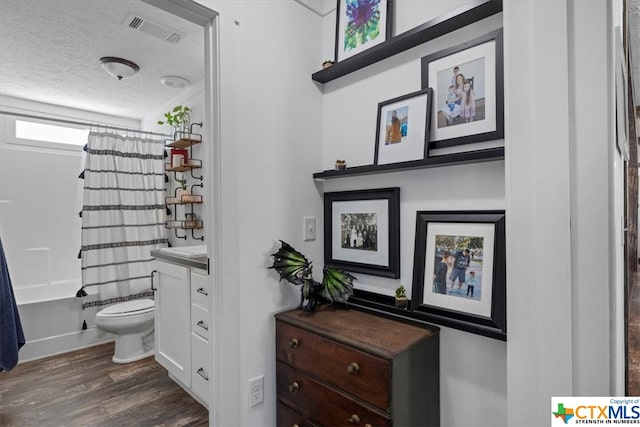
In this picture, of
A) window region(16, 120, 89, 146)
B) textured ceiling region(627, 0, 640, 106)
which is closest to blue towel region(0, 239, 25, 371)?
window region(16, 120, 89, 146)

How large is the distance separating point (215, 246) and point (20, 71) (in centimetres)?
269

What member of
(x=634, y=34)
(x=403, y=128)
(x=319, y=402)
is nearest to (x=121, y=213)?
(x=319, y=402)

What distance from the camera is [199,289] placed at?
2021 mm

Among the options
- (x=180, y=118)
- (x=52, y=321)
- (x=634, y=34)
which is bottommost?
(x=52, y=321)

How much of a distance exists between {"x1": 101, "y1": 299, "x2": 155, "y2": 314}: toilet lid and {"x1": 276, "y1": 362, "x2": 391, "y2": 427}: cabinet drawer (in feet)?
6.43

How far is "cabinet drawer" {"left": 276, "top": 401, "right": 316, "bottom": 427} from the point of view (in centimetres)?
139

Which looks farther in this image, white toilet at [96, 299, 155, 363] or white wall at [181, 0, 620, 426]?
white toilet at [96, 299, 155, 363]

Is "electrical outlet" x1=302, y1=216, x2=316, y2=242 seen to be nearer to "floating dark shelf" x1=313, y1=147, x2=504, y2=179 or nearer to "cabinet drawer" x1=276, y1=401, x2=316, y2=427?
"floating dark shelf" x1=313, y1=147, x2=504, y2=179

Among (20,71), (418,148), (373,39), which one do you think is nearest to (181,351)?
(418,148)

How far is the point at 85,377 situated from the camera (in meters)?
2.60

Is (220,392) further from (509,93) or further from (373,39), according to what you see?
(373,39)

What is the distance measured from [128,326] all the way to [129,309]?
0.18 metres

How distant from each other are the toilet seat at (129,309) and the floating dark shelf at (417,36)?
2.44 metres

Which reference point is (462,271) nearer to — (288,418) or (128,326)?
(288,418)
